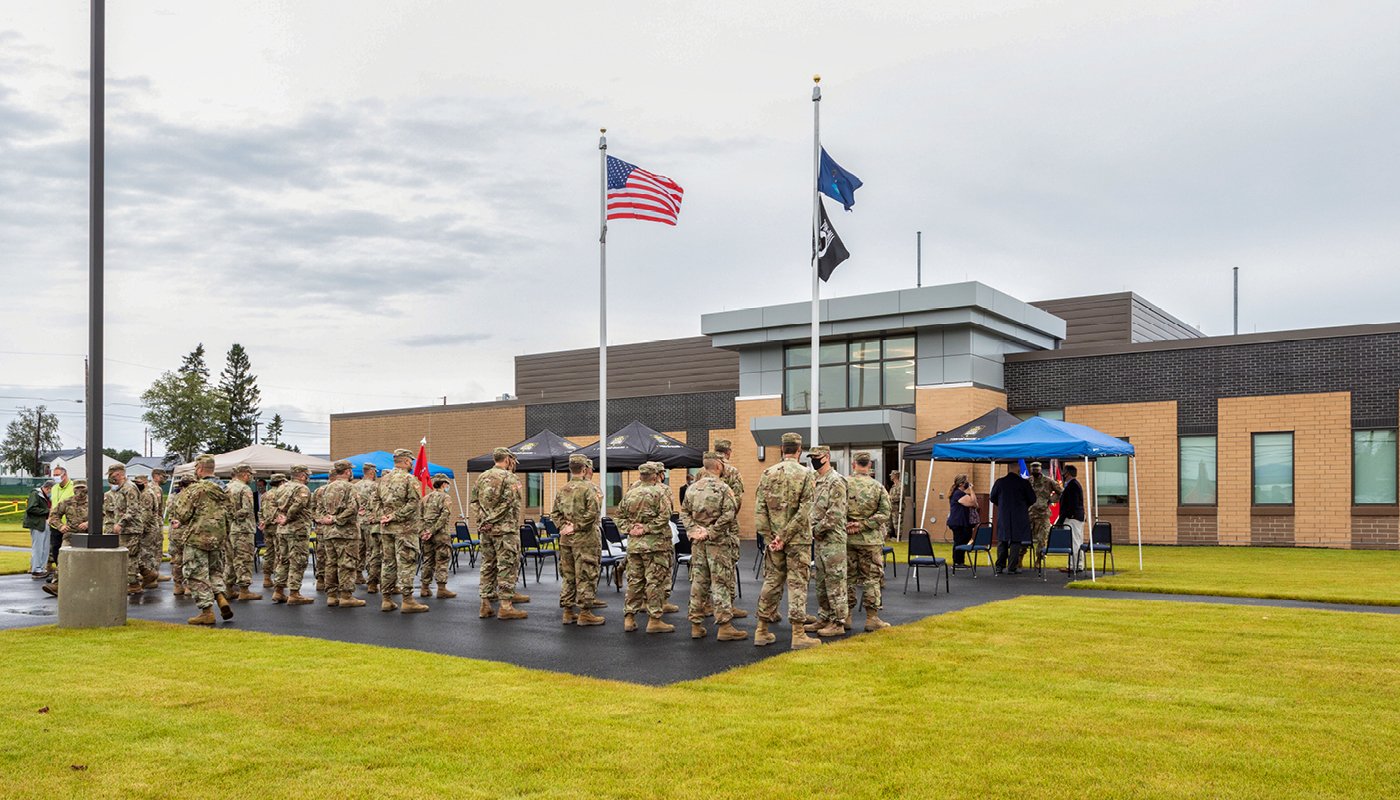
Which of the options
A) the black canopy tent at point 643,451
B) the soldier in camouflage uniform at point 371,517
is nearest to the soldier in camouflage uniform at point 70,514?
the soldier in camouflage uniform at point 371,517

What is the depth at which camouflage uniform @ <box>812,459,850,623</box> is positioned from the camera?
36.1 feet

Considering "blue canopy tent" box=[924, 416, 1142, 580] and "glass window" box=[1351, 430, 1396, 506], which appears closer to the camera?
"blue canopy tent" box=[924, 416, 1142, 580]

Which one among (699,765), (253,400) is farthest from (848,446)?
(253,400)

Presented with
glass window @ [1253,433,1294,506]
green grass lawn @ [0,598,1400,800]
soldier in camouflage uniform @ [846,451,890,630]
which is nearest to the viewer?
green grass lawn @ [0,598,1400,800]

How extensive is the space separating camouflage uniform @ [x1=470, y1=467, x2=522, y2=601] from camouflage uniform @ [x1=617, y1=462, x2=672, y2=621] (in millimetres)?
1862

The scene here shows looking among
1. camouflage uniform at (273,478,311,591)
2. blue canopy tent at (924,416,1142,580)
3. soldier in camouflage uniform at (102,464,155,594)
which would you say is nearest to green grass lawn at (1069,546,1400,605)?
blue canopy tent at (924,416,1142,580)

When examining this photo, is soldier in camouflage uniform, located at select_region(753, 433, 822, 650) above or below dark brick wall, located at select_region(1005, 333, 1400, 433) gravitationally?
below

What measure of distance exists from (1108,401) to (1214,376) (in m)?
2.48

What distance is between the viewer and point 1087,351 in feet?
90.8

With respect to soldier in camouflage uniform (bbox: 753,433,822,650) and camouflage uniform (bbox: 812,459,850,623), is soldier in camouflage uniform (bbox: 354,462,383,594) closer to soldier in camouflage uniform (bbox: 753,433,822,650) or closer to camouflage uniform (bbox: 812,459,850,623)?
soldier in camouflage uniform (bbox: 753,433,822,650)

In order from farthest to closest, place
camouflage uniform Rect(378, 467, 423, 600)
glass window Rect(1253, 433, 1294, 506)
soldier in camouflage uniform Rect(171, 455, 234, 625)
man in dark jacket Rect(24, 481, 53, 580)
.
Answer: glass window Rect(1253, 433, 1294, 506) < man in dark jacket Rect(24, 481, 53, 580) < camouflage uniform Rect(378, 467, 423, 600) < soldier in camouflage uniform Rect(171, 455, 234, 625)

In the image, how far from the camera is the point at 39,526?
19734mm

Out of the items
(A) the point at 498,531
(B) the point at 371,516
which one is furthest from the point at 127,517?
(A) the point at 498,531

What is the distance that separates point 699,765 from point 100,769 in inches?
131
